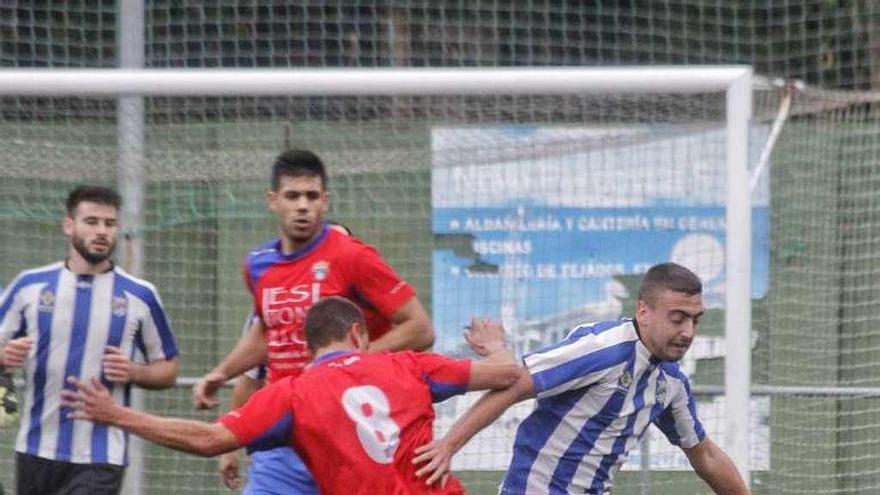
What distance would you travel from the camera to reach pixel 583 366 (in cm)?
573

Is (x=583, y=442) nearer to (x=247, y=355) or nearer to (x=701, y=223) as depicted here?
(x=247, y=355)

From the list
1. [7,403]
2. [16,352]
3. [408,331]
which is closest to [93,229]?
[16,352]

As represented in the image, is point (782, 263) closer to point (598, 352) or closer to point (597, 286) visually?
point (597, 286)

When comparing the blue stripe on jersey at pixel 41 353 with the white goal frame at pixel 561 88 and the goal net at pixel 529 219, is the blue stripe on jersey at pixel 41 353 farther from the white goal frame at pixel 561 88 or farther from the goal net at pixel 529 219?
the goal net at pixel 529 219

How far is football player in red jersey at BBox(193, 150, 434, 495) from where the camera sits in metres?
6.17

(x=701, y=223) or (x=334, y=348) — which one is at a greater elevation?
(x=701, y=223)

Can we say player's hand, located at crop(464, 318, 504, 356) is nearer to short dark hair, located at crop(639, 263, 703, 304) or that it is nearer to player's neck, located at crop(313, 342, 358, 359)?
player's neck, located at crop(313, 342, 358, 359)

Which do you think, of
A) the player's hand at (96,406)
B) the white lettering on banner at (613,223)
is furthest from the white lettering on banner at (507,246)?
the player's hand at (96,406)

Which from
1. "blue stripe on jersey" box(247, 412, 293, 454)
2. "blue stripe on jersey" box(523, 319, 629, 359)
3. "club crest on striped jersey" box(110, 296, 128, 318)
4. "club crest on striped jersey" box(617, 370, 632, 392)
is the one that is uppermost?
"club crest on striped jersey" box(110, 296, 128, 318)

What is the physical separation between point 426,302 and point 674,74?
2.07 metres

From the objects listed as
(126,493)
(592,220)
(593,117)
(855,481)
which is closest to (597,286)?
(592,220)

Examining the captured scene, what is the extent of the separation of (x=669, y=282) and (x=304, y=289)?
4.30 ft

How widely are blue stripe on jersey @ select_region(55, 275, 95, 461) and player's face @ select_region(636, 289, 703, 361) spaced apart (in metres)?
2.18

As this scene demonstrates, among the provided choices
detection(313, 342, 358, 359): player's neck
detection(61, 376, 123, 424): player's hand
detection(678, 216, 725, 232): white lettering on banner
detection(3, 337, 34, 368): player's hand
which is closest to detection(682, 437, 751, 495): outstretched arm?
detection(313, 342, 358, 359): player's neck
